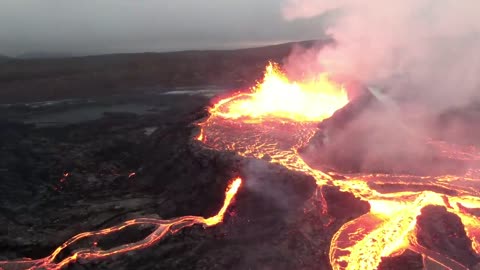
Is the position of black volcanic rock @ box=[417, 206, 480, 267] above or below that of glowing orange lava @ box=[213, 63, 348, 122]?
below

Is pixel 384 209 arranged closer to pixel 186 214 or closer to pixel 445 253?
pixel 445 253

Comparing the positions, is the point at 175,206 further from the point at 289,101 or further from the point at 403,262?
the point at 289,101

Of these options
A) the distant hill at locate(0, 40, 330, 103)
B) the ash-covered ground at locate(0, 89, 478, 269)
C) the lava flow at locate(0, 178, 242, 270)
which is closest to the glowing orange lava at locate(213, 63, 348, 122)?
the ash-covered ground at locate(0, 89, 478, 269)

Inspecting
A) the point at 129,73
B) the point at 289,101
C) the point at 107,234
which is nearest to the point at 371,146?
the point at 289,101

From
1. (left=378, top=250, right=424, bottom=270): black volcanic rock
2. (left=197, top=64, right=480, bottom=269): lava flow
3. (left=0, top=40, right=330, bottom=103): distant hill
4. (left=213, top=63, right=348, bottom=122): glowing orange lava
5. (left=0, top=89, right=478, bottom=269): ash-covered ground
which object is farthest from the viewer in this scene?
(left=0, top=40, right=330, bottom=103): distant hill

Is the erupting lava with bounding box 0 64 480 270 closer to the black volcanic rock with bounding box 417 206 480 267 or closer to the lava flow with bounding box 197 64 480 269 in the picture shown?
the lava flow with bounding box 197 64 480 269

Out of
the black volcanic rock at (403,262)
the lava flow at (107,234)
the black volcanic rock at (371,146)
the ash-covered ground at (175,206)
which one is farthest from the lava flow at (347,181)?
the lava flow at (107,234)

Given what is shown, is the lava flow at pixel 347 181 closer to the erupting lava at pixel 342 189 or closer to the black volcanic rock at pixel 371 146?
the erupting lava at pixel 342 189
